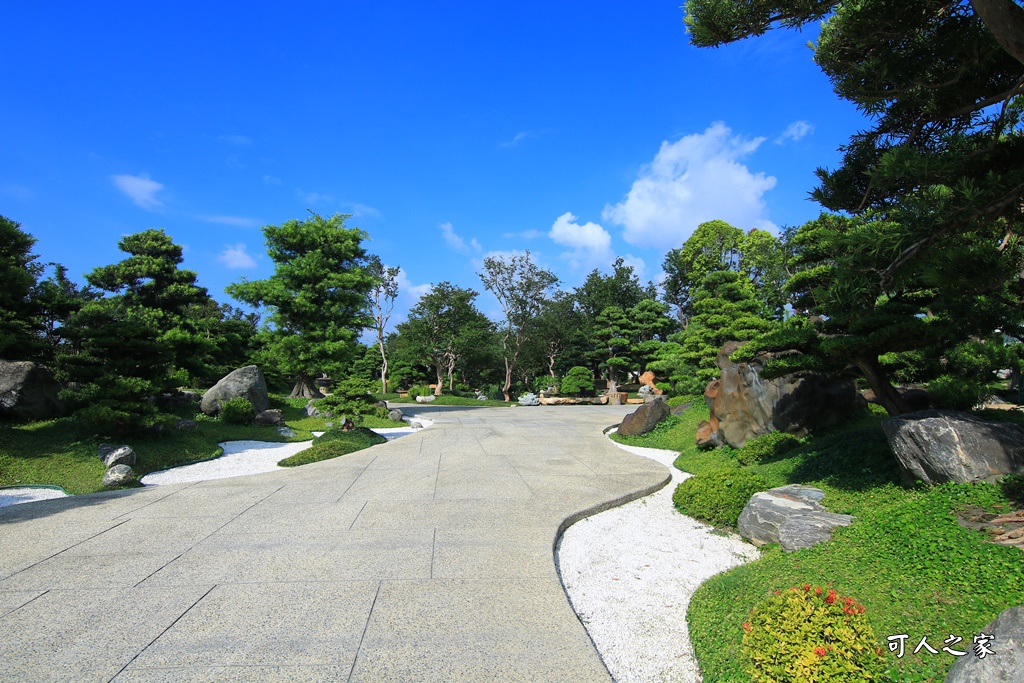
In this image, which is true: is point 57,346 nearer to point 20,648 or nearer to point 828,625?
point 20,648

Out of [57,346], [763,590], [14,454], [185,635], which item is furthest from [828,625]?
[57,346]

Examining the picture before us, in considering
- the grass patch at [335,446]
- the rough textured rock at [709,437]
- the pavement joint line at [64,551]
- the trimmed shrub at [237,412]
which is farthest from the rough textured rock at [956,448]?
the trimmed shrub at [237,412]

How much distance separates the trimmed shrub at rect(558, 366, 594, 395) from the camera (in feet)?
107

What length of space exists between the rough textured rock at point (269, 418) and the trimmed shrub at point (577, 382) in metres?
18.8

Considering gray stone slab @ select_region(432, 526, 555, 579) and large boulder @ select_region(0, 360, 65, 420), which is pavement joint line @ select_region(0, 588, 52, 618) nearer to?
gray stone slab @ select_region(432, 526, 555, 579)

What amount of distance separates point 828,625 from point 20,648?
4.66 metres

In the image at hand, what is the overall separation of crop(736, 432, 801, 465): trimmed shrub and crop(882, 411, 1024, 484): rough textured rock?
322 centimetres

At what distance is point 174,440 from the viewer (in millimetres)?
11820

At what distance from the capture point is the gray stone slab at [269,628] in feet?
10.6

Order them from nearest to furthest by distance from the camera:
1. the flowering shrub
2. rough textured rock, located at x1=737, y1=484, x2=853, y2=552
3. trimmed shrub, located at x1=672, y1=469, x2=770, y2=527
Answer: the flowering shrub
rough textured rock, located at x1=737, y1=484, x2=853, y2=552
trimmed shrub, located at x1=672, y1=469, x2=770, y2=527

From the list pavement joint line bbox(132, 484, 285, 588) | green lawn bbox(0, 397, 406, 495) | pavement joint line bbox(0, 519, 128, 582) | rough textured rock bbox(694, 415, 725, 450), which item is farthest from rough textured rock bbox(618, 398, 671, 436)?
pavement joint line bbox(0, 519, 128, 582)

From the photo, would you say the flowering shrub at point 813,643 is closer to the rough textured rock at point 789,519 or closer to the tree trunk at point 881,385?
the rough textured rock at point 789,519

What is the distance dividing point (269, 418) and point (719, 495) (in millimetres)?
14183

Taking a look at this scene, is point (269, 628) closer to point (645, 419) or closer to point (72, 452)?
point (72, 452)
